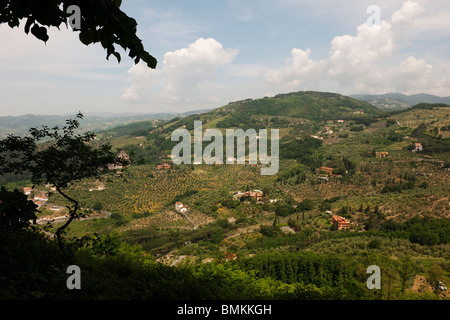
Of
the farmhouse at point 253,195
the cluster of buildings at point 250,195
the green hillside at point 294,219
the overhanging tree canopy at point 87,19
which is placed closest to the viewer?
the overhanging tree canopy at point 87,19

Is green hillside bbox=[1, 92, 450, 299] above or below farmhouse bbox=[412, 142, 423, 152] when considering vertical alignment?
below

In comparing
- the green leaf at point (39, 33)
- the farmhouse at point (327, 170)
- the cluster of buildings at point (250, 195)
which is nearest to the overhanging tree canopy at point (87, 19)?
the green leaf at point (39, 33)

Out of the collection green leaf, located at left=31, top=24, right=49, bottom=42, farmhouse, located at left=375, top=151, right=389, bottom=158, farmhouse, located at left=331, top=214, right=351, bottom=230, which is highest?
green leaf, located at left=31, top=24, right=49, bottom=42

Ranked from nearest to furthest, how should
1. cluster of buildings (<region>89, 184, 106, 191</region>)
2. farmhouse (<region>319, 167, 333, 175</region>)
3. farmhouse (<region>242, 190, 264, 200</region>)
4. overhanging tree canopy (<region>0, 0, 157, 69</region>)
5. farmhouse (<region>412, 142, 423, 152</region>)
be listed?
overhanging tree canopy (<region>0, 0, 157, 69</region>) < farmhouse (<region>242, 190, 264, 200</region>) < cluster of buildings (<region>89, 184, 106, 191</region>) < farmhouse (<region>319, 167, 333, 175</region>) < farmhouse (<region>412, 142, 423, 152</region>)

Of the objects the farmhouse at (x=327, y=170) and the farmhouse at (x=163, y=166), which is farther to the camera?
the farmhouse at (x=163, y=166)


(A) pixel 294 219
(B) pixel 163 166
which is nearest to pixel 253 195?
(A) pixel 294 219

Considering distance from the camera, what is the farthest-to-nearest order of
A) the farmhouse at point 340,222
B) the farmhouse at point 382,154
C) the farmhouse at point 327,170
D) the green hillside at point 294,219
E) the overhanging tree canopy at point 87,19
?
the farmhouse at point 382,154 < the farmhouse at point 327,170 < the farmhouse at point 340,222 < the green hillside at point 294,219 < the overhanging tree canopy at point 87,19

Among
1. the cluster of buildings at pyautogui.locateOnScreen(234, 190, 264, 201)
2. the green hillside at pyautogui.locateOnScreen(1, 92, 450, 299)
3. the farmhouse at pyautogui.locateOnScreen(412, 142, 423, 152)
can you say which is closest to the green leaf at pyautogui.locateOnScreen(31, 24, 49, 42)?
the green hillside at pyautogui.locateOnScreen(1, 92, 450, 299)

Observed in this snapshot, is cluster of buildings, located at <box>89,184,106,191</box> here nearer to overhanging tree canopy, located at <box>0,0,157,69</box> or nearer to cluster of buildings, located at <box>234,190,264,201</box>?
cluster of buildings, located at <box>234,190,264,201</box>

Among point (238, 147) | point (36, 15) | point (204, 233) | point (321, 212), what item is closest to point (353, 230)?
point (321, 212)

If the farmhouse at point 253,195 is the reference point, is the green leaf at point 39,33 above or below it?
above

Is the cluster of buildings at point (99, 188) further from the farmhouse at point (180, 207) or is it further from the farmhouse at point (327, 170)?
the farmhouse at point (327, 170)

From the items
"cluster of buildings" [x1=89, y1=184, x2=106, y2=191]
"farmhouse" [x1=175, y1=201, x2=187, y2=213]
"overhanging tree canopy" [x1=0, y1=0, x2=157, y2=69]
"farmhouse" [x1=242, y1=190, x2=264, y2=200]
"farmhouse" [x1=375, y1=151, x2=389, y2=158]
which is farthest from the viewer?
"farmhouse" [x1=375, y1=151, x2=389, y2=158]

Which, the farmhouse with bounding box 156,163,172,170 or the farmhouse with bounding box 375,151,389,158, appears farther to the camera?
the farmhouse with bounding box 156,163,172,170
